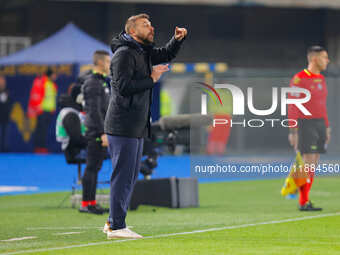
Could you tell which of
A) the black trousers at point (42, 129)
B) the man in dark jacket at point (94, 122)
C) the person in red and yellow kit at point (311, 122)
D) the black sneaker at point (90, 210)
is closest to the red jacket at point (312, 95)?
the person in red and yellow kit at point (311, 122)

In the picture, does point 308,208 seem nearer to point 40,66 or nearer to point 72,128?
point 72,128

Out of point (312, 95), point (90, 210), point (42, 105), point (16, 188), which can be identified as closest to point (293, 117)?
point (312, 95)

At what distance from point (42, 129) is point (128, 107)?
16.5 metres

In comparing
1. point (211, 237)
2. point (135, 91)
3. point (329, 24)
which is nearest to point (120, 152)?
point (135, 91)

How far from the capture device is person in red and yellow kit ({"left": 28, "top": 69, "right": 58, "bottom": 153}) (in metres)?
22.7

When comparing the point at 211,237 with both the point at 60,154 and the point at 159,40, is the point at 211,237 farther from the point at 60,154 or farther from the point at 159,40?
the point at 159,40

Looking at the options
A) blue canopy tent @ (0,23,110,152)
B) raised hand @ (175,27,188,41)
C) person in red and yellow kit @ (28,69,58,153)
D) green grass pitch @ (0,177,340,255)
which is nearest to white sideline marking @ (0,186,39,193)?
green grass pitch @ (0,177,340,255)

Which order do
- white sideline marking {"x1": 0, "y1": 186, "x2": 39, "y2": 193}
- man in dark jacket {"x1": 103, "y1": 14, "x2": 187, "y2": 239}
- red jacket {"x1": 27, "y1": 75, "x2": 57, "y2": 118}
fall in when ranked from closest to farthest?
man in dark jacket {"x1": 103, "y1": 14, "x2": 187, "y2": 239}, white sideline marking {"x1": 0, "y1": 186, "x2": 39, "y2": 193}, red jacket {"x1": 27, "y1": 75, "x2": 57, "y2": 118}

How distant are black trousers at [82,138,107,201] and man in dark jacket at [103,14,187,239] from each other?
2.54m

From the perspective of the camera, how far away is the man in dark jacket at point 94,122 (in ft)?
33.4

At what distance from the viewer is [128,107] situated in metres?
7.51

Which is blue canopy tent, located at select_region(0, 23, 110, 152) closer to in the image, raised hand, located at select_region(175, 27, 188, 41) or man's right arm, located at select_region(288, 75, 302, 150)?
man's right arm, located at select_region(288, 75, 302, 150)

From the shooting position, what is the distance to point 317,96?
1063cm

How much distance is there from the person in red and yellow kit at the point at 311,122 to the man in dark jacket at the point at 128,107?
326cm
